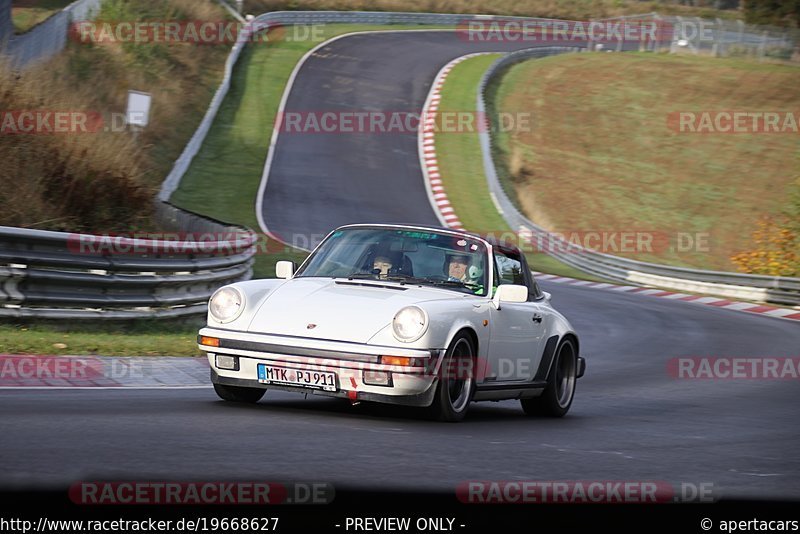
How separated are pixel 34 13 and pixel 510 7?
3748cm

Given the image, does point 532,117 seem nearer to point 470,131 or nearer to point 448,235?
point 470,131

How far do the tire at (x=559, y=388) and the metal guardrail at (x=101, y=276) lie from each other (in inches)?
185

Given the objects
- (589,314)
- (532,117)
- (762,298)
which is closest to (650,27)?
(532,117)

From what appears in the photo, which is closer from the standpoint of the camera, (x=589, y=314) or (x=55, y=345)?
(x=55, y=345)

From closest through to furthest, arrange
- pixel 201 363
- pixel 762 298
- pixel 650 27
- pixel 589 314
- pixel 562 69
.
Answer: pixel 201 363
pixel 589 314
pixel 762 298
pixel 562 69
pixel 650 27

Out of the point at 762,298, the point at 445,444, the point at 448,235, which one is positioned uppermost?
the point at 448,235

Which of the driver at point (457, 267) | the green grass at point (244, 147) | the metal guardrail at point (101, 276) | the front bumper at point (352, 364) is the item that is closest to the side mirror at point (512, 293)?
the driver at point (457, 267)

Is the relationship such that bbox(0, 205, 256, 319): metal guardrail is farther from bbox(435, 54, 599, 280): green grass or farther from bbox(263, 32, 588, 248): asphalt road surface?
bbox(435, 54, 599, 280): green grass

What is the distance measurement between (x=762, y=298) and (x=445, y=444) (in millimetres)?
21481

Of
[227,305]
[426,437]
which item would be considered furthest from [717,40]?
[426,437]

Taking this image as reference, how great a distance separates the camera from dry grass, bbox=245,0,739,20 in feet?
185

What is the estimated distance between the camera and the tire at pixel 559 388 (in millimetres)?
9750

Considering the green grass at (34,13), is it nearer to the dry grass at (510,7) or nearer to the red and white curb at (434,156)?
the red and white curb at (434,156)

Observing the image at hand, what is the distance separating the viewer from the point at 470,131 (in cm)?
4019
